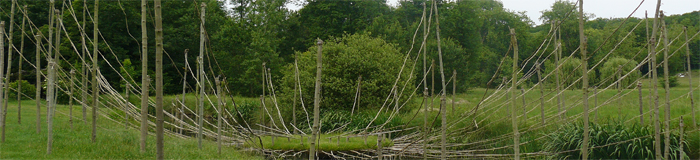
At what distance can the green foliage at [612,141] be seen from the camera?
7.38 metres

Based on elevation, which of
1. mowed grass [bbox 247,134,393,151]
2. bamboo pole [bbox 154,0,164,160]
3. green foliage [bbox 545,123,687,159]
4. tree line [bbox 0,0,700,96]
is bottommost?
mowed grass [bbox 247,134,393,151]

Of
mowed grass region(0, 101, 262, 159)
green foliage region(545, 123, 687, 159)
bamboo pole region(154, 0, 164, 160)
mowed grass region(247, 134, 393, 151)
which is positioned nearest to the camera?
bamboo pole region(154, 0, 164, 160)

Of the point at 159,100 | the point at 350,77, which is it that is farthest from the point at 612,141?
the point at 350,77

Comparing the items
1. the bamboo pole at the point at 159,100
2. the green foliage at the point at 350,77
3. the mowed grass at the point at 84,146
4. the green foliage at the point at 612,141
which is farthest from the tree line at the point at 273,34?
the bamboo pole at the point at 159,100

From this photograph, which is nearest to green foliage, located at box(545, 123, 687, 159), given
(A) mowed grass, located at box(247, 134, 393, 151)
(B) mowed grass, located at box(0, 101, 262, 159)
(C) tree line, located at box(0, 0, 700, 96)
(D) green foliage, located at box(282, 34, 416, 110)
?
(A) mowed grass, located at box(247, 134, 393, 151)

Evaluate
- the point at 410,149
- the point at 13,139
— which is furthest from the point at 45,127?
the point at 410,149

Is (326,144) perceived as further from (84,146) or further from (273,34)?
(273,34)

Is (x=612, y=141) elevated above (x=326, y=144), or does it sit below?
above

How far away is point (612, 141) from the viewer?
7.62m

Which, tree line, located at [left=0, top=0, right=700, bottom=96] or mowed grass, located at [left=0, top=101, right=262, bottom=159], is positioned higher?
tree line, located at [left=0, top=0, right=700, bottom=96]

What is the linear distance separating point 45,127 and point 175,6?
1810cm

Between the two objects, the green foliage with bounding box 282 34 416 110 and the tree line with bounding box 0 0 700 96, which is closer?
the green foliage with bounding box 282 34 416 110

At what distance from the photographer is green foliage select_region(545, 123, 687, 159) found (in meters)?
7.38

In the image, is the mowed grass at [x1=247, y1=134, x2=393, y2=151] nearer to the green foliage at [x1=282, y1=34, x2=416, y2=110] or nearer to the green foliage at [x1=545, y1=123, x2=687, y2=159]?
the green foliage at [x1=545, y1=123, x2=687, y2=159]
